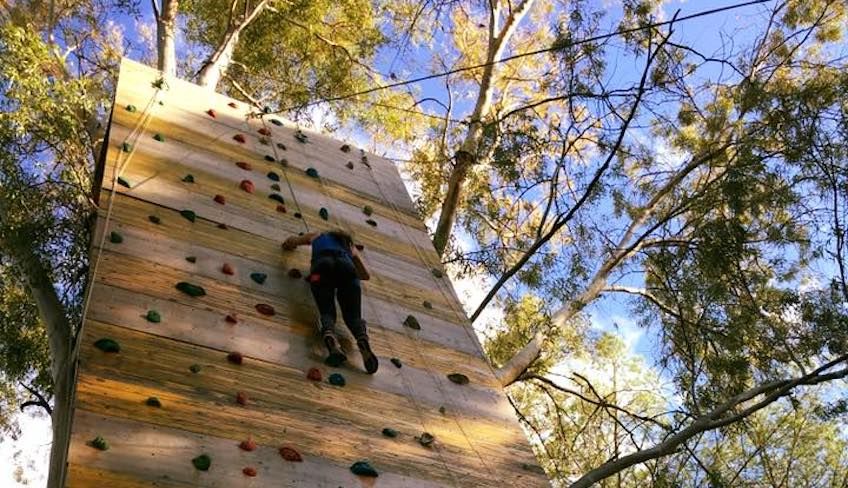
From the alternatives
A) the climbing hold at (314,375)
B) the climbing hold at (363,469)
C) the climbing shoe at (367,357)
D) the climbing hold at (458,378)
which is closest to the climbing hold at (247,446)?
the climbing hold at (363,469)

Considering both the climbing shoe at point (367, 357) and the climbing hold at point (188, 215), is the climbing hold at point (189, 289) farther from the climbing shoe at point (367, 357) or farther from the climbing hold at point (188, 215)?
the climbing shoe at point (367, 357)

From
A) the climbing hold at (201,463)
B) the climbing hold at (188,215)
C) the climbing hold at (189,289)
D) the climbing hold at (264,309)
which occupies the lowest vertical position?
the climbing hold at (201,463)

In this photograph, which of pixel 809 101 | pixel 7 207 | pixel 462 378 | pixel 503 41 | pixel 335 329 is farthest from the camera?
pixel 503 41

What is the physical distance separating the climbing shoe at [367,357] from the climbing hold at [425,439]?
0.39m

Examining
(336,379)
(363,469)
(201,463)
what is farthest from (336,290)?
(201,463)

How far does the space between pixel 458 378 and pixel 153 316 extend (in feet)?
5.19

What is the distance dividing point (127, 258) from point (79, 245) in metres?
1.59

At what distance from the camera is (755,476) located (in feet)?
30.9

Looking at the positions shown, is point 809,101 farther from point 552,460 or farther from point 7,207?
point 7,207

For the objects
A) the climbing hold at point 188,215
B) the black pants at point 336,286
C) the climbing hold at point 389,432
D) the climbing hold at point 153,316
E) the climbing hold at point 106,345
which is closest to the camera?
the climbing hold at point 106,345

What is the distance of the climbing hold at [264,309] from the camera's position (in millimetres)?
3494

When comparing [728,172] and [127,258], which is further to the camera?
[728,172]

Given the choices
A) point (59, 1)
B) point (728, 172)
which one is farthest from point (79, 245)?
point (728, 172)

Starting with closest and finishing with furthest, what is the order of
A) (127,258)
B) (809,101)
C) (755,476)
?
1. (127,258)
2. (809,101)
3. (755,476)
